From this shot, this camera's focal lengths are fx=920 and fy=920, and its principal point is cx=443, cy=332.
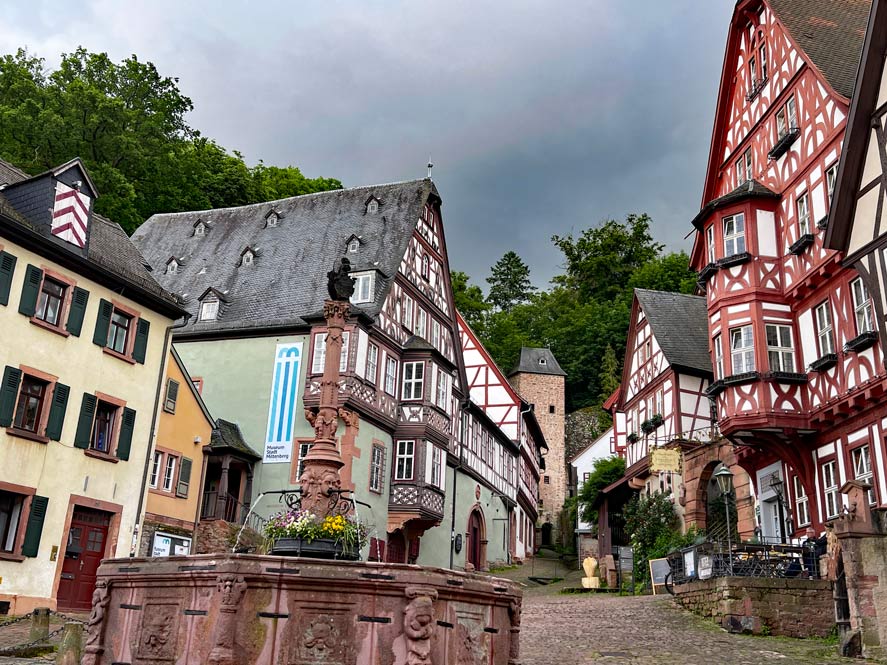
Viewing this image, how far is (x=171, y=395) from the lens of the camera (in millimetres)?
26078

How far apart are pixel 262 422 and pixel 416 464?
5.37 m

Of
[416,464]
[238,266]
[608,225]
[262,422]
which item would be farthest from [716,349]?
[608,225]

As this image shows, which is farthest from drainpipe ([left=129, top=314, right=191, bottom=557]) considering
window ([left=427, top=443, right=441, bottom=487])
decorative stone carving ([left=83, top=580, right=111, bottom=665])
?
decorative stone carving ([left=83, top=580, right=111, bottom=665])

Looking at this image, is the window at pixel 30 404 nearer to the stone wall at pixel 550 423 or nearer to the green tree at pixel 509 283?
the stone wall at pixel 550 423

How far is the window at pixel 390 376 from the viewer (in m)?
31.7

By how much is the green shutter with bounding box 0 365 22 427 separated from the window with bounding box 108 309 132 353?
3.25 m

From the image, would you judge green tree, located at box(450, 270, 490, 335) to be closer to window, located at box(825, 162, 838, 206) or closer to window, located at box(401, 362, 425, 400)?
window, located at box(401, 362, 425, 400)

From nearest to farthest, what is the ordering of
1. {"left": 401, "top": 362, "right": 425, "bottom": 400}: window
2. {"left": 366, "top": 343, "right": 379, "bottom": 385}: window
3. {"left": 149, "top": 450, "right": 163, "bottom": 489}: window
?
1. {"left": 149, "top": 450, "right": 163, "bottom": 489}: window
2. {"left": 366, "top": 343, "right": 379, "bottom": 385}: window
3. {"left": 401, "top": 362, "right": 425, "bottom": 400}: window

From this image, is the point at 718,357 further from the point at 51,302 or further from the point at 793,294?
the point at 51,302

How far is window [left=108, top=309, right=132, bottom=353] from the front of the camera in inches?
927

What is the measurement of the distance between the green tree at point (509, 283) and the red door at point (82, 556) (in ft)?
217

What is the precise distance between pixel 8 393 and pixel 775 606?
16.6 metres

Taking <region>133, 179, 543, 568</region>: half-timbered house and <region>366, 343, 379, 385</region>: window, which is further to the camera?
<region>366, 343, 379, 385</region>: window

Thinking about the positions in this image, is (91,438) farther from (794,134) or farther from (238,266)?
(794,134)
